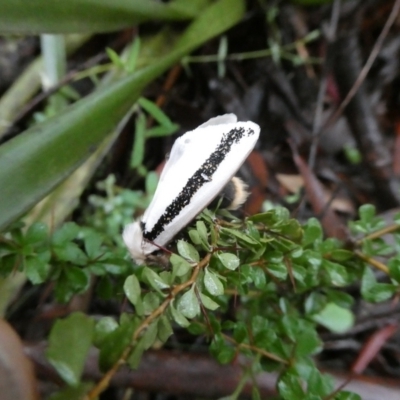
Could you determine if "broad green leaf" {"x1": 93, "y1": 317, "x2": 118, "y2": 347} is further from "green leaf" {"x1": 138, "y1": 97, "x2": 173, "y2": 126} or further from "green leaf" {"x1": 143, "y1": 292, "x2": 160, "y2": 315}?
"green leaf" {"x1": 138, "y1": 97, "x2": 173, "y2": 126}

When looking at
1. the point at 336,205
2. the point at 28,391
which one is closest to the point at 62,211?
the point at 28,391

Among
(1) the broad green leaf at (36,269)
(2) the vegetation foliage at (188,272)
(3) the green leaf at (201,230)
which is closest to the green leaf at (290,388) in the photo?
(2) the vegetation foliage at (188,272)

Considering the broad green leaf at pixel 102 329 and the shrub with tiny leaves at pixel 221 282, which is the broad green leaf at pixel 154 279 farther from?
the broad green leaf at pixel 102 329

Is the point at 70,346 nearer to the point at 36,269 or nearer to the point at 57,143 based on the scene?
the point at 36,269

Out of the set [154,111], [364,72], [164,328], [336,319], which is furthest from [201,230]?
[364,72]

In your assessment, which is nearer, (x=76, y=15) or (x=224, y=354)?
(x=224, y=354)

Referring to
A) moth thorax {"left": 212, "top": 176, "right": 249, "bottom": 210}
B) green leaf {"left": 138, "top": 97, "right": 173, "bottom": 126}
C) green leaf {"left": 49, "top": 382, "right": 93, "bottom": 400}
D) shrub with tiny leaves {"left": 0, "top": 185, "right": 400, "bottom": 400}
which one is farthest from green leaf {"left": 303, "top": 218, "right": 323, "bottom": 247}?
green leaf {"left": 138, "top": 97, "right": 173, "bottom": 126}
